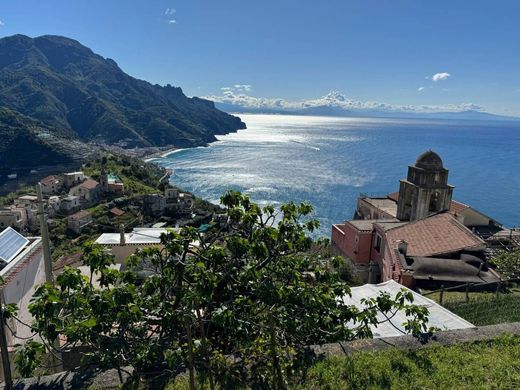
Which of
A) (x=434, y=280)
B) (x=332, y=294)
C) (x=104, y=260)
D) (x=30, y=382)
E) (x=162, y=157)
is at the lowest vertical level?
(x=162, y=157)

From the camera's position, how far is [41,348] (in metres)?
4.05

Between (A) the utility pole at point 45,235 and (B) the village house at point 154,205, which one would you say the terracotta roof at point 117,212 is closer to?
(B) the village house at point 154,205

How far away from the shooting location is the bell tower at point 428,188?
22.8 meters

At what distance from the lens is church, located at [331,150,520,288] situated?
15570 mm

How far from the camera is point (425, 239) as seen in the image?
1880cm

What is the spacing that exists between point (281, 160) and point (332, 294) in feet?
381

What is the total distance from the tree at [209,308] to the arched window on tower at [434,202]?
1947cm

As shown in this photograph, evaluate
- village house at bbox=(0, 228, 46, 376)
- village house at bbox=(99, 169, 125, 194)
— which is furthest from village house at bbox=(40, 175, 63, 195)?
village house at bbox=(0, 228, 46, 376)

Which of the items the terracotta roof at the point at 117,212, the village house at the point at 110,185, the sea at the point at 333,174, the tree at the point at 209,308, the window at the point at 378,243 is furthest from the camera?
the sea at the point at 333,174

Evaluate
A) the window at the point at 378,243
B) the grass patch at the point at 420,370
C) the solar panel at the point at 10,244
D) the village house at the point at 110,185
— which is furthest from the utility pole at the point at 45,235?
the village house at the point at 110,185

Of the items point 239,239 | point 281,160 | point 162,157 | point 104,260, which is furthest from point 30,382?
point 162,157

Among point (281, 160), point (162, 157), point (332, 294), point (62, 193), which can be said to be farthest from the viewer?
point (162, 157)

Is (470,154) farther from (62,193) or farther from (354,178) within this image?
(62,193)

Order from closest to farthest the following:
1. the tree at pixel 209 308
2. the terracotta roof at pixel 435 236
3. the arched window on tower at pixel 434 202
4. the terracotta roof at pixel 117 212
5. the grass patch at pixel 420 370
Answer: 1. the tree at pixel 209 308
2. the grass patch at pixel 420 370
3. the terracotta roof at pixel 435 236
4. the arched window on tower at pixel 434 202
5. the terracotta roof at pixel 117 212
